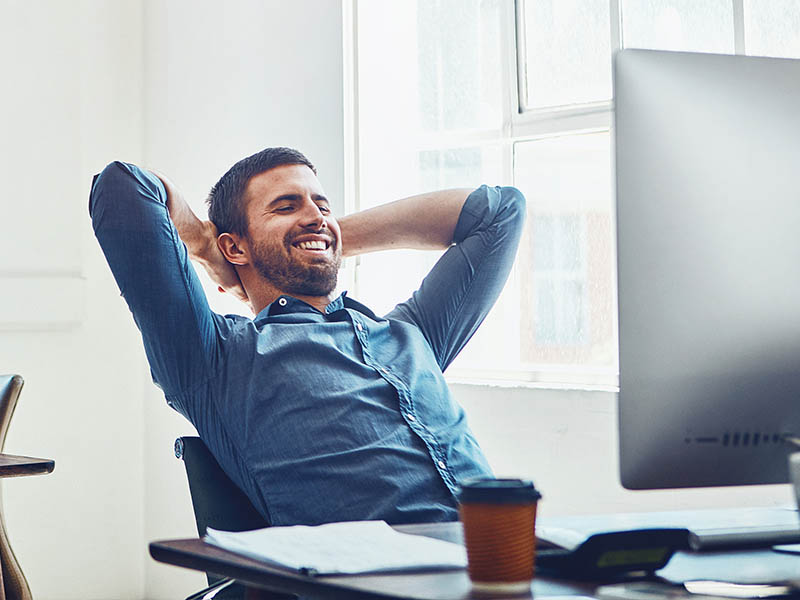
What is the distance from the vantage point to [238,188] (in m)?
2.03

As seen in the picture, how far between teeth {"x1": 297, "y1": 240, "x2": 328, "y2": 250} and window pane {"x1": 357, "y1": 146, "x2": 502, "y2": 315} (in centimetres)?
99

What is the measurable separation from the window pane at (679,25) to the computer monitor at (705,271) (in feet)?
5.10

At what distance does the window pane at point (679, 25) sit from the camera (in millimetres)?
2416

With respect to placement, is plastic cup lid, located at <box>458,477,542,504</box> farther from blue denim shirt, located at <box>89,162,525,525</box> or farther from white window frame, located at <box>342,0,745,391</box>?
white window frame, located at <box>342,0,745,391</box>

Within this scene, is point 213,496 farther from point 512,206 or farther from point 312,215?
point 512,206

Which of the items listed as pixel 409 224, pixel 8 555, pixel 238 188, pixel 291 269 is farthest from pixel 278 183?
pixel 8 555

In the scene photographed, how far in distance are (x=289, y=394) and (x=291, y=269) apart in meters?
0.39

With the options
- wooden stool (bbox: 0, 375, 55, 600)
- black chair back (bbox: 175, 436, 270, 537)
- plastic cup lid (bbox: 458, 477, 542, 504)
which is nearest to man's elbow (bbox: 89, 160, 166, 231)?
black chair back (bbox: 175, 436, 270, 537)

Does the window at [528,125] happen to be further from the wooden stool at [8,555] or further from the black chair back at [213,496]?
the black chair back at [213,496]

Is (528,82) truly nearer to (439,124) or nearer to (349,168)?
(439,124)

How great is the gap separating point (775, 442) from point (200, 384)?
103 centimetres

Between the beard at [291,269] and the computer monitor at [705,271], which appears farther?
the beard at [291,269]

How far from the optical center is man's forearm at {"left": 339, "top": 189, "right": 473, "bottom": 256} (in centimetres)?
222

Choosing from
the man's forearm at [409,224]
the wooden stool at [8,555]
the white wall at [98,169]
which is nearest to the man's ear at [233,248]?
the man's forearm at [409,224]
